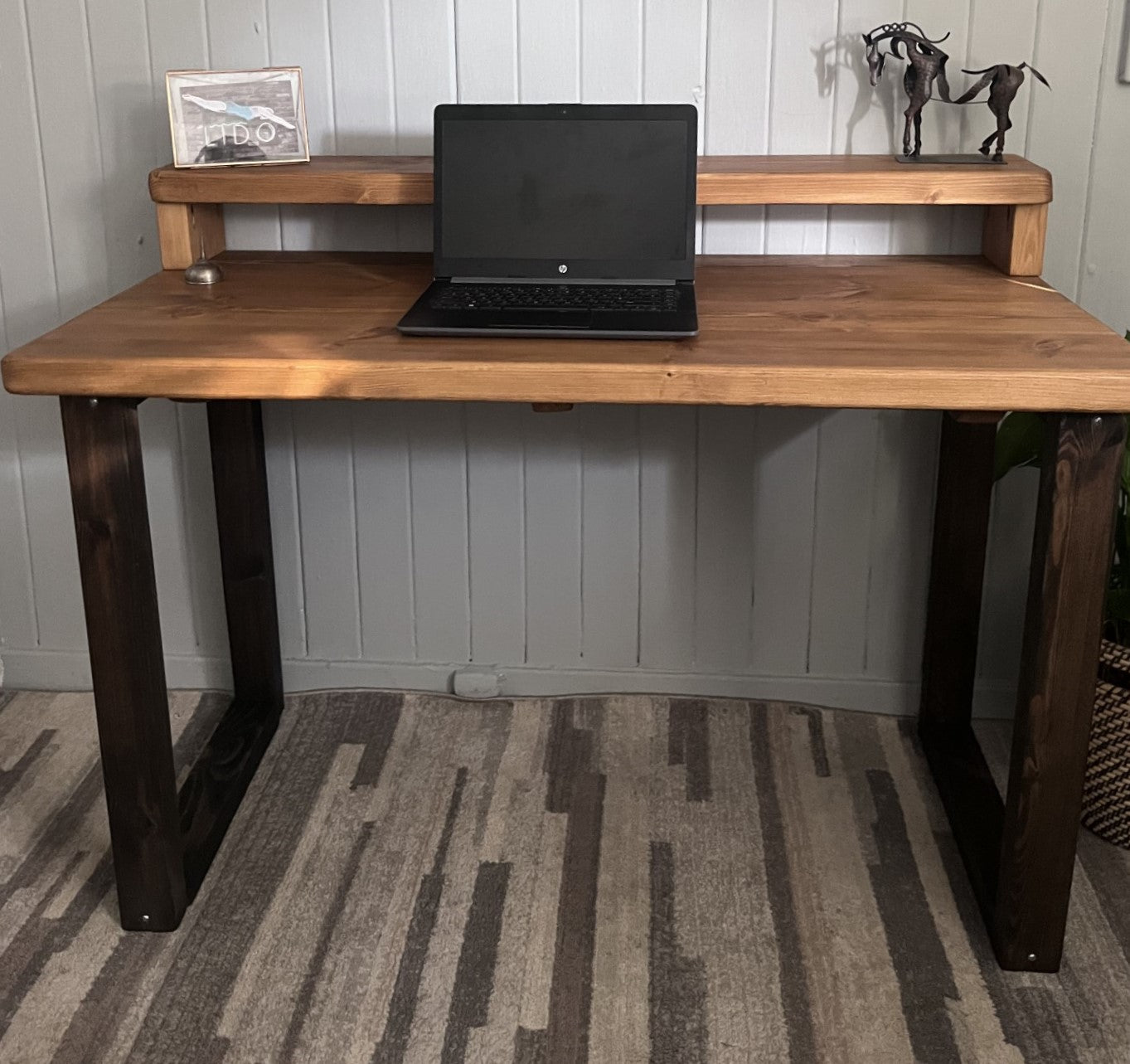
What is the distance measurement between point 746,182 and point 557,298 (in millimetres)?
340

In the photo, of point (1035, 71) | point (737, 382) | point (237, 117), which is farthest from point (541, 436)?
point (1035, 71)

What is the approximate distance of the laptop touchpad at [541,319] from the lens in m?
1.56

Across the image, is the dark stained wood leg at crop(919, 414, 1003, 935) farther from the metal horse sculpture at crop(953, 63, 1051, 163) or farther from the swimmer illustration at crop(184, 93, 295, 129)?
the swimmer illustration at crop(184, 93, 295, 129)

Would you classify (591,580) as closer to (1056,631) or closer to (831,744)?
(831,744)

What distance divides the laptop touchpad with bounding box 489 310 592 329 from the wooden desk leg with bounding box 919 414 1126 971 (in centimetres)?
55

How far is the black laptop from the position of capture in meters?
1.76

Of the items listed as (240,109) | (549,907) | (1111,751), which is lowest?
(549,907)

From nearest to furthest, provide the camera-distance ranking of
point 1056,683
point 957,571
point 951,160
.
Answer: point 1056,683 < point 951,160 < point 957,571

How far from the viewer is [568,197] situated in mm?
1764

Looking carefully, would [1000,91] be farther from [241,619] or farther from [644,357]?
[241,619]

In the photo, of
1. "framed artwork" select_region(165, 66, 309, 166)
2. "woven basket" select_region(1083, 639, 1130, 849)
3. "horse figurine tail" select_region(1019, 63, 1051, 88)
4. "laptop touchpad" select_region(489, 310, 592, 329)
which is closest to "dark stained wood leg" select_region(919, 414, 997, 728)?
"woven basket" select_region(1083, 639, 1130, 849)

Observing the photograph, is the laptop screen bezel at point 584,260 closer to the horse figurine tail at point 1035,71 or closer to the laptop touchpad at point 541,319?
the laptop touchpad at point 541,319

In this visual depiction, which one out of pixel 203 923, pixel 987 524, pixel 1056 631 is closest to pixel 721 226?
pixel 987 524

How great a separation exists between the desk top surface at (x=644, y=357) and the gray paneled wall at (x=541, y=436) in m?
0.37
